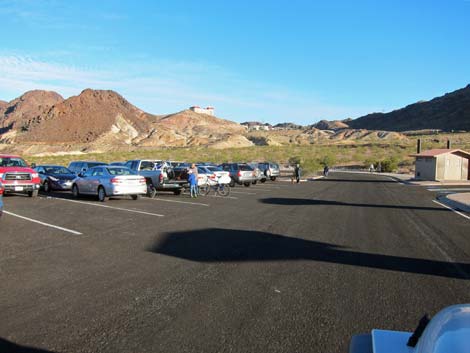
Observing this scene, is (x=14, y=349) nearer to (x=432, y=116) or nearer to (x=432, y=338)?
(x=432, y=338)

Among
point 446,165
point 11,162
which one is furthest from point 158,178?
point 446,165

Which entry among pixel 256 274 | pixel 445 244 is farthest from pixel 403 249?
pixel 256 274

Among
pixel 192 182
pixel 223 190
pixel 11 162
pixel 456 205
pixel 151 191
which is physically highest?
pixel 11 162

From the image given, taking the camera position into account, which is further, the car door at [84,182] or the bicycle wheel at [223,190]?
the bicycle wheel at [223,190]

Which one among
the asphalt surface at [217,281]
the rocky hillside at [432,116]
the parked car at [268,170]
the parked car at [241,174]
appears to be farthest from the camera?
the rocky hillside at [432,116]

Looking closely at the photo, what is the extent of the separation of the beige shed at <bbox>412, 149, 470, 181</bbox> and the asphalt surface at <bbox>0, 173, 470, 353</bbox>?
3230cm

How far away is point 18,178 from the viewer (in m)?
20.0

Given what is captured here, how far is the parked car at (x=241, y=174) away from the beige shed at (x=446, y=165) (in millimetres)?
20120

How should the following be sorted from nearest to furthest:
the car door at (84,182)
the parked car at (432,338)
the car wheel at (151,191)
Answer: the parked car at (432,338)
the car door at (84,182)
the car wheel at (151,191)

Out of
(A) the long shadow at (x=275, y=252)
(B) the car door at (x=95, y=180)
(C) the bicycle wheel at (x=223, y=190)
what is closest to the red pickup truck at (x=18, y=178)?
(B) the car door at (x=95, y=180)

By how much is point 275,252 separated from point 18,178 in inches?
566

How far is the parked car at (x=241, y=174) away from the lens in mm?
31172

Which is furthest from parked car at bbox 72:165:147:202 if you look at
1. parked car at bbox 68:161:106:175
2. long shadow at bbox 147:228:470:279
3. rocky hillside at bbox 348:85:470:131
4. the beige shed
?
rocky hillside at bbox 348:85:470:131

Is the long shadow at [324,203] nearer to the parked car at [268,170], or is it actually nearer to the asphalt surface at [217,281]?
the asphalt surface at [217,281]
